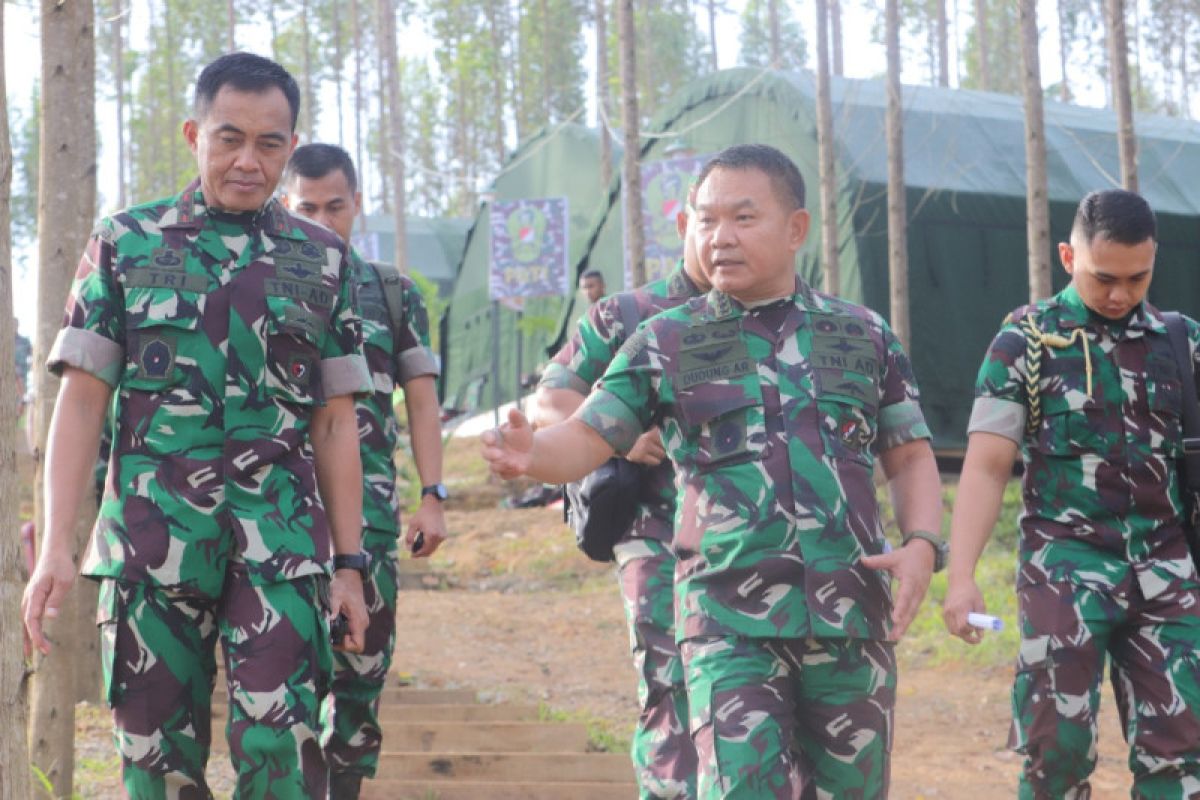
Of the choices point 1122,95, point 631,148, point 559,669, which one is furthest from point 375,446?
point 631,148

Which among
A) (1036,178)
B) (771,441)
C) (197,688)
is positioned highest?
(1036,178)

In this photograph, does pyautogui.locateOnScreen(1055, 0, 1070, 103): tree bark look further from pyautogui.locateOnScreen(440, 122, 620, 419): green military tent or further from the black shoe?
the black shoe

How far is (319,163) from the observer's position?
6113 mm

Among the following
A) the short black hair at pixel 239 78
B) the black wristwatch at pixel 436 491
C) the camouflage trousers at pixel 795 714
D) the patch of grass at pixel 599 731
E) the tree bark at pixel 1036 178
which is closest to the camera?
the camouflage trousers at pixel 795 714

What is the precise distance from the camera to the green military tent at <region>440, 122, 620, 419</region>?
29.4m

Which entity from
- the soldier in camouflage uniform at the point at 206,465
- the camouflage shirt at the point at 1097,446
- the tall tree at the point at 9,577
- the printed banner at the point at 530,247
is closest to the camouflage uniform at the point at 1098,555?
the camouflage shirt at the point at 1097,446

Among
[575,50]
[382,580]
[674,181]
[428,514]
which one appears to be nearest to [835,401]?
[428,514]

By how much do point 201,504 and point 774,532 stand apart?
1.42 meters

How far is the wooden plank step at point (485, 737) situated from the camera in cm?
714

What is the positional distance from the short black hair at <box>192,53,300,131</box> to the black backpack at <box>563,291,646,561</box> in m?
1.33

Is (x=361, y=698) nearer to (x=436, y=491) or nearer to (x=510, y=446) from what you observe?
(x=436, y=491)

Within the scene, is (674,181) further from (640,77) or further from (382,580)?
(640,77)

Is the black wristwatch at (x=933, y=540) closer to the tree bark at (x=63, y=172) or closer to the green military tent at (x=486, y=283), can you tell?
the tree bark at (x=63, y=172)

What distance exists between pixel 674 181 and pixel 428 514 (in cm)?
1336
